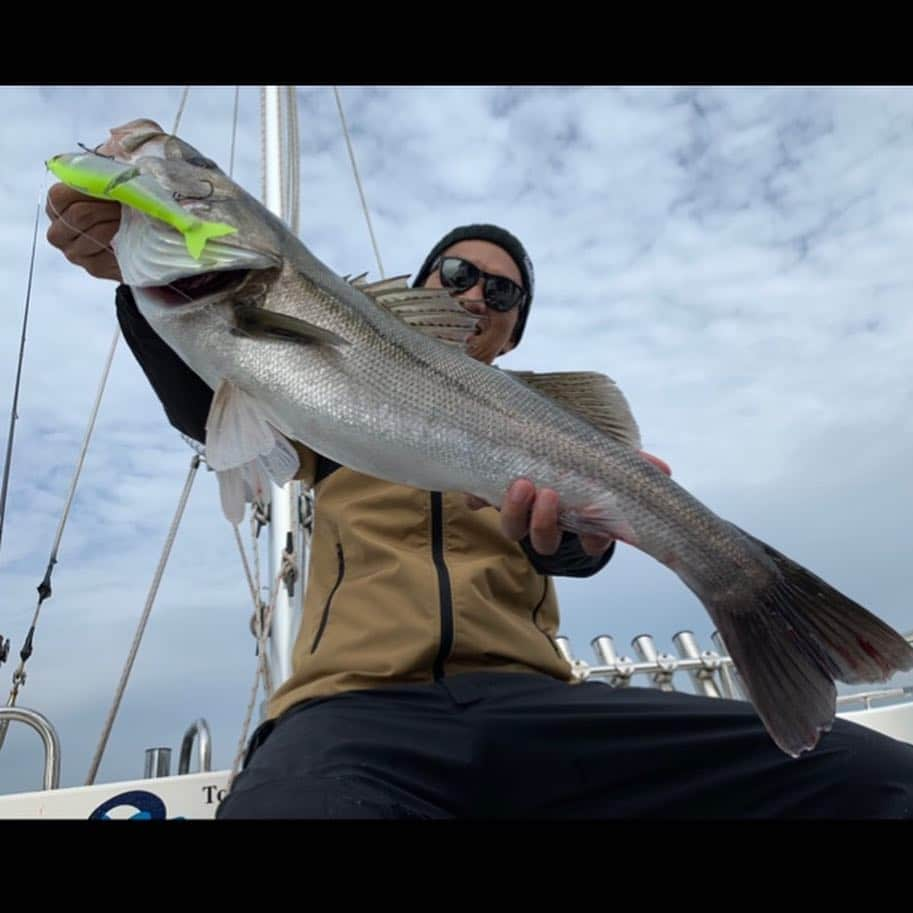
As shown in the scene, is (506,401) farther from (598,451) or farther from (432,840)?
(432,840)

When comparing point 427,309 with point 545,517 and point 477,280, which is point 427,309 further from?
point 477,280

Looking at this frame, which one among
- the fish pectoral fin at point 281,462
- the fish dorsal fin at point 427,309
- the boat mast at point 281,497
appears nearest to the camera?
the fish pectoral fin at point 281,462

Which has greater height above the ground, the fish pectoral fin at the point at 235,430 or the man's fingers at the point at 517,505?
the fish pectoral fin at the point at 235,430

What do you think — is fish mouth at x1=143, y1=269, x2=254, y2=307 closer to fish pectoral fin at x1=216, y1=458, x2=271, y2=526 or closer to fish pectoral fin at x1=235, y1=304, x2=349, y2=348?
fish pectoral fin at x1=235, y1=304, x2=349, y2=348

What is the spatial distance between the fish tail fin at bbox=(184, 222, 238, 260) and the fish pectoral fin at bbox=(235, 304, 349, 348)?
0.67ft

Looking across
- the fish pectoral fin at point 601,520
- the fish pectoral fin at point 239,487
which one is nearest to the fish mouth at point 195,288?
the fish pectoral fin at point 239,487

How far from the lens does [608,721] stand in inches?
96.0

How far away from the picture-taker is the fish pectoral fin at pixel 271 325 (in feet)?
7.43

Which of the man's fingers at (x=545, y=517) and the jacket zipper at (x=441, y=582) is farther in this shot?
the jacket zipper at (x=441, y=582)

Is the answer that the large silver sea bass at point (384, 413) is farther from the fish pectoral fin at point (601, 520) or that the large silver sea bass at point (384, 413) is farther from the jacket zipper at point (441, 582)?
the jacket zipper at point (441, 582)

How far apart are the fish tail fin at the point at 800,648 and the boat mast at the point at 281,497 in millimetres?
2357

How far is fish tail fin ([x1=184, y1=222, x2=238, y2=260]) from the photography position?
87.8 inches

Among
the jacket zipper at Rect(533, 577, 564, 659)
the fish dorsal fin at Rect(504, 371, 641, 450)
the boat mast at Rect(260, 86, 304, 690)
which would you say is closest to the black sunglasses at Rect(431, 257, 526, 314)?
the boat mast at Rect(260, 86, 304, 690)
